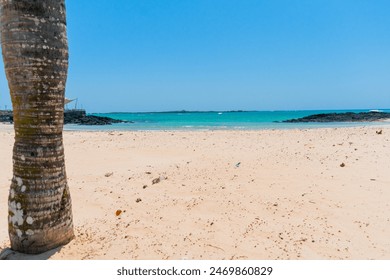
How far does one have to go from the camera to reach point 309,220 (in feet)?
17.2

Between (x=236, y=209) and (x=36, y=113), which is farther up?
(x=36, y=113)

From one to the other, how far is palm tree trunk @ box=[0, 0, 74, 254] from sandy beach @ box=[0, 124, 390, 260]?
45 centimetres

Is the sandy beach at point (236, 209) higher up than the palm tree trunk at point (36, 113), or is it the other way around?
the palm tree trunk at point (36, 113)

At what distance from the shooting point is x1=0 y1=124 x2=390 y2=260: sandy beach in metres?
4.37

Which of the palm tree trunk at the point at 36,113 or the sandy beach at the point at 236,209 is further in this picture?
the sandy beach at the point at 236,209

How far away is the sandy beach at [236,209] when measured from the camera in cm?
437

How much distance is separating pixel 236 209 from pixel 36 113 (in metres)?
3.64

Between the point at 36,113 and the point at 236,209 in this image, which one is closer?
the point at 36,113

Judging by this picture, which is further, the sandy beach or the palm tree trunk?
the sandy beach

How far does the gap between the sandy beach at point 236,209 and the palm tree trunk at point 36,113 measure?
45cm

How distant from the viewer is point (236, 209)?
5.83 metres

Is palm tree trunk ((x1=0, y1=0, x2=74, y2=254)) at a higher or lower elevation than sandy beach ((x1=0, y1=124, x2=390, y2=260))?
higher

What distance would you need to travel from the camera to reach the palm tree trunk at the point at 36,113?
12.7 ft
